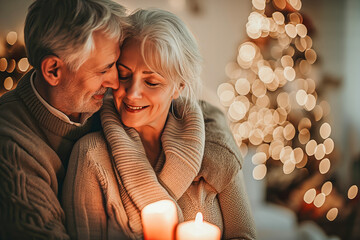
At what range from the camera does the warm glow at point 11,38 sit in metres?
0.83

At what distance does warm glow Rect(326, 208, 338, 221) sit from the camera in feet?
8.34

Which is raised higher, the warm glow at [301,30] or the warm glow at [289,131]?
the warm glow at [301,30]

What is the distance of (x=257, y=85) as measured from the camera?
2555 millimetres

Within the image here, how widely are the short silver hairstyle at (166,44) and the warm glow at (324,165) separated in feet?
7.42

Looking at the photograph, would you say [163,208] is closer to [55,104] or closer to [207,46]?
[55,104]

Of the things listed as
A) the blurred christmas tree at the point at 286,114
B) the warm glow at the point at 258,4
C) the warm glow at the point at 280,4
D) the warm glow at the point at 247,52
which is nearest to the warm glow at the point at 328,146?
the blurred christmas tree at the point at 286,114

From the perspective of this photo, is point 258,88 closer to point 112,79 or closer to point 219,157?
point 219,157

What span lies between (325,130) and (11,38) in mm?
2643

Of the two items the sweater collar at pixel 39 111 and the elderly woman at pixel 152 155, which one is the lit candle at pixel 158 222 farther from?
the sweater collar at pixel 39 111

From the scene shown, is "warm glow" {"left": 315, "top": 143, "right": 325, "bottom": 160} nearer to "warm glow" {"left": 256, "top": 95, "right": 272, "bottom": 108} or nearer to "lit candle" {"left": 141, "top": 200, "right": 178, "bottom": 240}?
"warm glow" {"left": 256, "top": 95, "right": 272, "bottom": 108}

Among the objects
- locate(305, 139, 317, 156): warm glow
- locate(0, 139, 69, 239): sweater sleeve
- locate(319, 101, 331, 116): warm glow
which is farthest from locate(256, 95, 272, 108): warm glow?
locate(0, 139, 69, 239): sweater sleeve

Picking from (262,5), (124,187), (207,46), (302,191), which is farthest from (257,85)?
(124,187)

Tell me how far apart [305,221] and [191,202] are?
196 centimetres

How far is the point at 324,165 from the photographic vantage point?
2.81 metres
